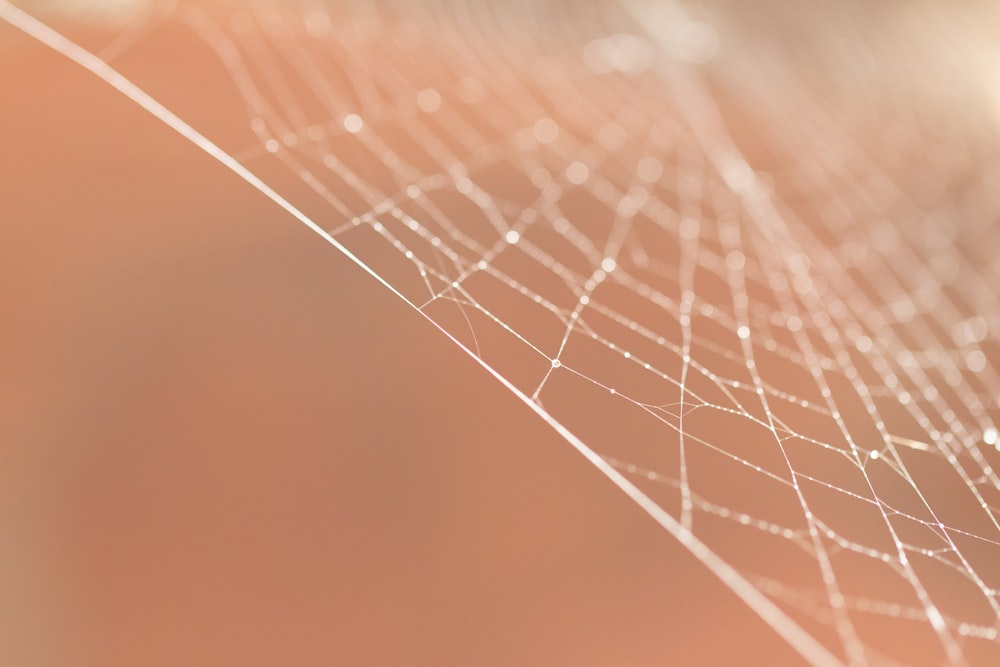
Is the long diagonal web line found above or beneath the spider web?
beneath

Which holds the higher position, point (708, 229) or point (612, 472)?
point (708, 229)

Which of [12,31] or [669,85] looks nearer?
[12,31]

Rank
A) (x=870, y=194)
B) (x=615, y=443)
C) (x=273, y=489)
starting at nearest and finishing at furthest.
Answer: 1. (x=615, y=443)
2. (x=273, y=489)
3. (x=870, y=194)

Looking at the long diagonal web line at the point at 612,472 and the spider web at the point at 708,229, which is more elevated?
the spider web at the point at 708,229

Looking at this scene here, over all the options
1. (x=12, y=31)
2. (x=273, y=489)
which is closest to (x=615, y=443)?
(x=273, y=489)

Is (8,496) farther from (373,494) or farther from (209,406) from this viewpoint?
(373,494)

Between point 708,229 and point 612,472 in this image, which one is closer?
point 612,472

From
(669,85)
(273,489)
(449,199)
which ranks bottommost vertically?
(273,489)

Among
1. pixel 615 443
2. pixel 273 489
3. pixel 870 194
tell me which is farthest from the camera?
pixel 870 194
